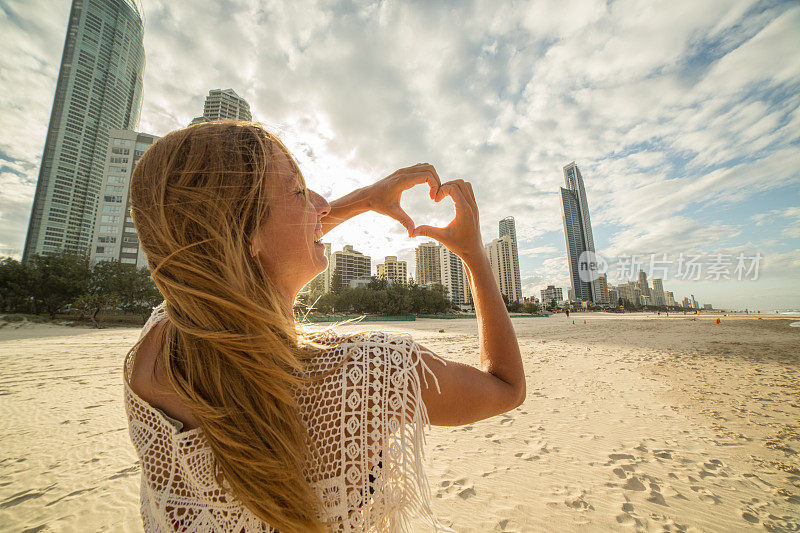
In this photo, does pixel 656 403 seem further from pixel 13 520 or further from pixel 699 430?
pixel 13 520

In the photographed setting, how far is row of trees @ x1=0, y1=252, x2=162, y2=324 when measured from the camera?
32375mm

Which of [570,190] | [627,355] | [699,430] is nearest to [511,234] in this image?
[570,190]

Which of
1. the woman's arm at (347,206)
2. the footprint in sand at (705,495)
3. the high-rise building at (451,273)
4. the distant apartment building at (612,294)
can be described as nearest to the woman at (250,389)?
the woman's arm at (347,206)

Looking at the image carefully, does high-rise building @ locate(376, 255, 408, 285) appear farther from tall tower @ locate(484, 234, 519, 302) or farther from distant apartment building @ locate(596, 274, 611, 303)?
distant apartment building @ locate(596, 274, 611, 303)

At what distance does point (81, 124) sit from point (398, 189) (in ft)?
369

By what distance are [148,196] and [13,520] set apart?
16.7 ft

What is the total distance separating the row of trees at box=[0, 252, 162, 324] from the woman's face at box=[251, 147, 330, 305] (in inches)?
1643

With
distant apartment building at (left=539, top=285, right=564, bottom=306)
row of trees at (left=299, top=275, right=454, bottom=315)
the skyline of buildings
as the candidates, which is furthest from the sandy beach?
distant apartment building at (left=539, top=285, right=564, bottom=306)

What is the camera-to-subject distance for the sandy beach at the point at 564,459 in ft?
10.8

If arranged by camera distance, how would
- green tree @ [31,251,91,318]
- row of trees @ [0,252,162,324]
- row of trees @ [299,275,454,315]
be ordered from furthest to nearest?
row of trees @ [299,275,454,315]
green tree @ [31,251,91,318]
row of trees @ [0,252,162,324]

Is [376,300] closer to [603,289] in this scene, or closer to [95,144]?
[95,144]

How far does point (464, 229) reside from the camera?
119cm

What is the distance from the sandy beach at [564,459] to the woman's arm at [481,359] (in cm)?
212

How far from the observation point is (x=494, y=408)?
0.92m
